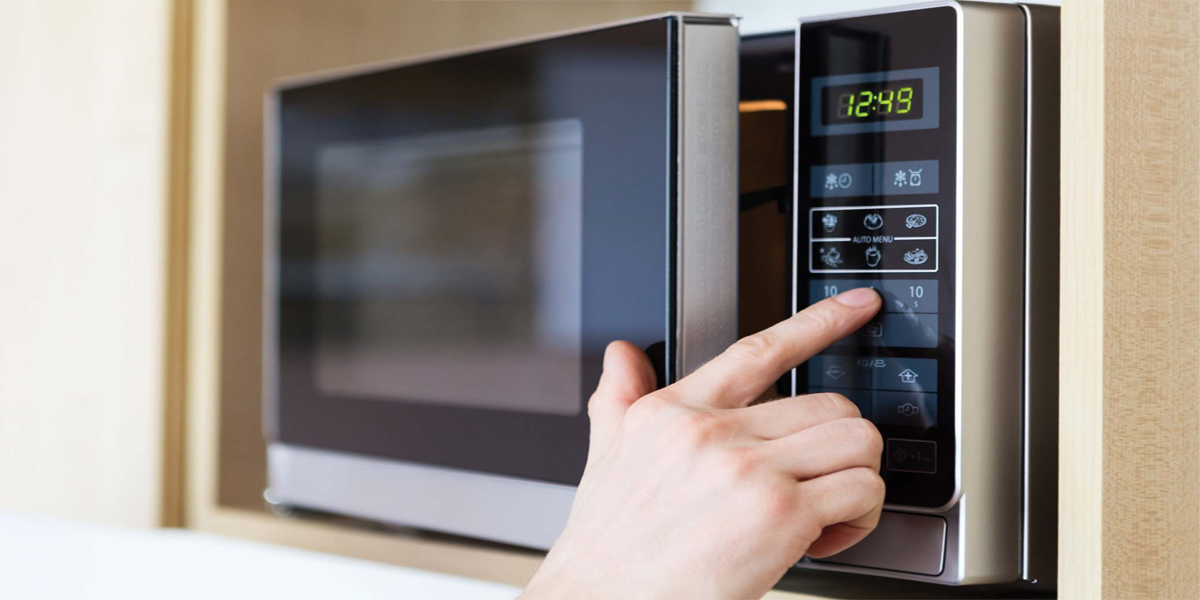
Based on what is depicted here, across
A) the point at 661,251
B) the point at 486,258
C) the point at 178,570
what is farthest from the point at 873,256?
the point at 178,570

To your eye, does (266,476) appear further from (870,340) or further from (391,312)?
(870,340)

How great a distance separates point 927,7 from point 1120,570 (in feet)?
0.88

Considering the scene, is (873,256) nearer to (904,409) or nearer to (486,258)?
(904,409)

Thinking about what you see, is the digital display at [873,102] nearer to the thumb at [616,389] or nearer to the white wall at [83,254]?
the thumb at [616,389]

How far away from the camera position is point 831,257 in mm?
467

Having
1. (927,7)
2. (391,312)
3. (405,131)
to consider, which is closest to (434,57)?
(405,131)

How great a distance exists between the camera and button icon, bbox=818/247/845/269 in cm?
46

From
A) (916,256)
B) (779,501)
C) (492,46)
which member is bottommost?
(779,501)

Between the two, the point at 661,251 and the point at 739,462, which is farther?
the point at 661,251

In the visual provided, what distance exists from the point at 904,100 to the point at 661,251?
14 cm

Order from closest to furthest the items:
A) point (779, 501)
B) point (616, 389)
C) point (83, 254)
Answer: point (779, 501) < point (616, 389) < point (83, 254)

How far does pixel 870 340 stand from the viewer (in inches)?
17.9

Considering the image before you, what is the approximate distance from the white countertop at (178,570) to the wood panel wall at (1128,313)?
1.05 ft

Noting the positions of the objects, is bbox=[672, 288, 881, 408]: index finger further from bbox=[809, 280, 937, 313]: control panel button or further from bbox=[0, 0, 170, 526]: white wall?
bbox=[0, 0, 170, 526]: white wall
